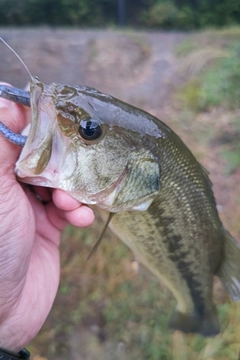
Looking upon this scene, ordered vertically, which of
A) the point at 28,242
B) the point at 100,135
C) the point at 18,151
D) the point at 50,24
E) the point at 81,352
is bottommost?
the point at 81,352

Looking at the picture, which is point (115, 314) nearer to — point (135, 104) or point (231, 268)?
point (231, 268)

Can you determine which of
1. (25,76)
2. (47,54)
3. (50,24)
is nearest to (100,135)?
(25,76)

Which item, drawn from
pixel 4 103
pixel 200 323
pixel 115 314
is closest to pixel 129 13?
pixel 115 314

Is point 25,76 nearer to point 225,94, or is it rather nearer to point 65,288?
point 225,94

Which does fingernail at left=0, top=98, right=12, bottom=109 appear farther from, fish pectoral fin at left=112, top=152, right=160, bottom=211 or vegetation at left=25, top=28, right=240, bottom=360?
vegetation at left=25, top=28, right=240, bottom=360

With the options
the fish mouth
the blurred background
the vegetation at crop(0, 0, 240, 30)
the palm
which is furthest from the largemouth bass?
the vegetation at crop(0, 0, 240, 30)

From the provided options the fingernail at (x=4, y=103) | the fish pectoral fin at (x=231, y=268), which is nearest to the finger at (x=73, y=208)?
the fingernail at (x=4, y=103)

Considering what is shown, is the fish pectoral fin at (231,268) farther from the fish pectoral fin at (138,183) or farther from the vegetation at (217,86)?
the vegetation at (217,86)
